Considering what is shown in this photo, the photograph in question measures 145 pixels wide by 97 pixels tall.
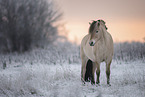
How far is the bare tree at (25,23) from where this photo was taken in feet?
54.0

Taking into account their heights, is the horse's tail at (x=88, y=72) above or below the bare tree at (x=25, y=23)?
below

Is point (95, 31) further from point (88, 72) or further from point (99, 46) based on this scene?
point (88, 72)

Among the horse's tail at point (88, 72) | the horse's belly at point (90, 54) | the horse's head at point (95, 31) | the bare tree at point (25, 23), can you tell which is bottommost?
the horse's tail at point (88, 72)

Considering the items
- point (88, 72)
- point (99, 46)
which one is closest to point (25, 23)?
point (88, 72)

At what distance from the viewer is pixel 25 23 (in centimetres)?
1673

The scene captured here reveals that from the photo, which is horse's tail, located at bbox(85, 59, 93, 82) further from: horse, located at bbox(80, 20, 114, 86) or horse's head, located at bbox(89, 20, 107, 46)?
horse's head, located at bbox(89, 20, 107, 46)

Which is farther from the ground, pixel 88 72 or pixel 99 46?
pixel 99 46

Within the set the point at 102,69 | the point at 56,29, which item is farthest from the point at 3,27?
the point at 102,69

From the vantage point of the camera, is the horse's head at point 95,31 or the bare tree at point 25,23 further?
the bare tree at point 25,23

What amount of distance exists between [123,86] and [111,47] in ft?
3.91

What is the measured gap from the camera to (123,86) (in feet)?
16.5

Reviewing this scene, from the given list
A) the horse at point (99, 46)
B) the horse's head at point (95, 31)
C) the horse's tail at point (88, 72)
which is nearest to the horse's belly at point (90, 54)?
the horse at point (99, 46)

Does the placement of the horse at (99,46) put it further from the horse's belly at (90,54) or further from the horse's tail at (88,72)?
the horse's tail at (88,72)

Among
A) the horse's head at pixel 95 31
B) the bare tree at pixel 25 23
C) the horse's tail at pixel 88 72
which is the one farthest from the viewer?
the bare tree at pixel 25 23
